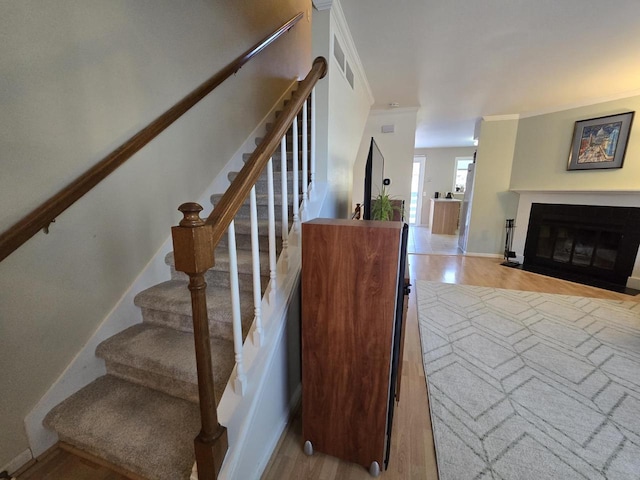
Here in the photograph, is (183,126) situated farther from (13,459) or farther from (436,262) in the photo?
(436,262)

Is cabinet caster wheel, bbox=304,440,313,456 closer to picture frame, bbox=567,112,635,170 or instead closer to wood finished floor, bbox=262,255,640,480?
wood finished floor, bbox=262,255,640,480

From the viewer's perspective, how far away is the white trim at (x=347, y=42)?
5.67 feet

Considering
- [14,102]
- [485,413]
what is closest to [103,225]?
[14,102]

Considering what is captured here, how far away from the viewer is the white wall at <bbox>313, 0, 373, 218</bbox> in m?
1.67

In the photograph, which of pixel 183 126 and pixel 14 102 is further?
pixel 183 126

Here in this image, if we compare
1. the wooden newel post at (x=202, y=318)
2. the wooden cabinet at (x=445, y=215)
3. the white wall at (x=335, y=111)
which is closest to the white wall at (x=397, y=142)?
the white wall at (x=335, y=111)

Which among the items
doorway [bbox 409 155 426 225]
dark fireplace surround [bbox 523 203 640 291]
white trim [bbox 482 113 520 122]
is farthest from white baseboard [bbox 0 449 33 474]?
doorway [bbox 409 155 426 225]

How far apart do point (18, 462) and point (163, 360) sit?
61 cm

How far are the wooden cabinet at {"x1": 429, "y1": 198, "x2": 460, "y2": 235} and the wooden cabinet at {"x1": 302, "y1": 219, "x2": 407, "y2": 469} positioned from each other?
270 inches

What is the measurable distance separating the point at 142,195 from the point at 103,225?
27cm

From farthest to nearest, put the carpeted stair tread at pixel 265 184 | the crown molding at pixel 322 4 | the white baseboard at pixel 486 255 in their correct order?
the white baseboard at pixel 486 255 → the carpeted stair tread at pixel 265 184 → the crown molding at pixel 322 4

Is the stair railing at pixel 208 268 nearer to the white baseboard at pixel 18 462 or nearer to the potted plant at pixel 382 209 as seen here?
the white baseboard at pixel 18 462

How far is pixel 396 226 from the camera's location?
993mm

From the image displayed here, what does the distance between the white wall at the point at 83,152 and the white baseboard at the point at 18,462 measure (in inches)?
0.6
